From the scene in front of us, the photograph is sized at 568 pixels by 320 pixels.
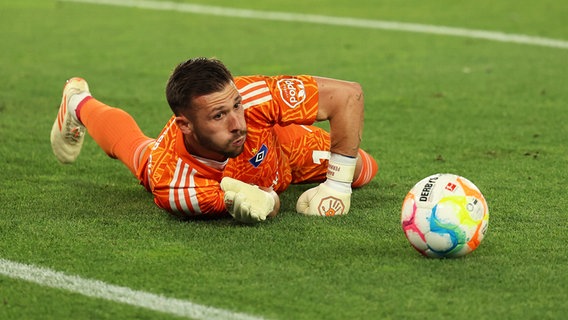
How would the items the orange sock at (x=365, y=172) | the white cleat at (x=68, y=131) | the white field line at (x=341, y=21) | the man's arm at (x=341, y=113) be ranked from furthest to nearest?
the white field line at (x=341, y=21)
the white cleat at (x=68, y=131)
the orange sock at (x=365, y=172)
the man's arm at (x=341, y=113)

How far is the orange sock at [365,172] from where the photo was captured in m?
5.84

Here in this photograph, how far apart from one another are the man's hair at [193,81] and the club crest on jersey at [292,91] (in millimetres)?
296

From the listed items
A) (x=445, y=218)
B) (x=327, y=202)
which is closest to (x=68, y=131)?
(x=327, y=202)

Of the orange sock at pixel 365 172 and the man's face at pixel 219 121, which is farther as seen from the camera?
the orange sock at pixel 365 172

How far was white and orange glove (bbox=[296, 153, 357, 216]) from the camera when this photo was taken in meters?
5.25

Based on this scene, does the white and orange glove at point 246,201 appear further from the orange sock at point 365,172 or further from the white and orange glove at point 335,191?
the orange sock at point 365,172

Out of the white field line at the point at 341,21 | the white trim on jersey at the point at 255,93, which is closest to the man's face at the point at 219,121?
the white trim on jersey at the point at 255,93

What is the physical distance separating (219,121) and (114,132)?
130cm

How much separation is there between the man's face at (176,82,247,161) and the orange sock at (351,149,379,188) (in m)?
1.03

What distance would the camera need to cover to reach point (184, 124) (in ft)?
16.4

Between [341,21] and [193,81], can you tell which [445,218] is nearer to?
[193,81]

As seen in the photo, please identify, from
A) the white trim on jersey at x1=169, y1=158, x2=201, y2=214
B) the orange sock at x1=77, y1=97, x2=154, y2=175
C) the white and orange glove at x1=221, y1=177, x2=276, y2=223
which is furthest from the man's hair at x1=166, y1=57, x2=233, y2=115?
the orange sock at x1=77, y1=97, x2=154, y2=175

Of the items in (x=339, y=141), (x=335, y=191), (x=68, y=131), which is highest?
(x=339, y=141)

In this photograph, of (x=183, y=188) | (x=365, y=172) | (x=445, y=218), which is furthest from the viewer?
(x=365, y=172)
